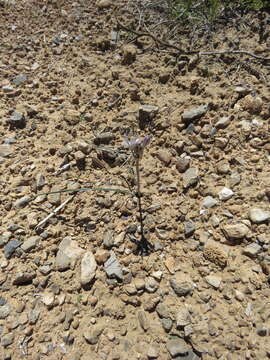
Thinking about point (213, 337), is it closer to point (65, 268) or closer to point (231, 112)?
point (65, 268)

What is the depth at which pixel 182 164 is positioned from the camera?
7.33ft

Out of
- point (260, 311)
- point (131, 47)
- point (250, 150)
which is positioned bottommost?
point (260, 311)

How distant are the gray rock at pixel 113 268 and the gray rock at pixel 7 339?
24.2 inches

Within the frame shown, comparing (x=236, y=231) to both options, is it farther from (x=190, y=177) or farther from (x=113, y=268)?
(x=113, y=268)

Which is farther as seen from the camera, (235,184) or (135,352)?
(235,184)

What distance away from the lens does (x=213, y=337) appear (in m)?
1.60

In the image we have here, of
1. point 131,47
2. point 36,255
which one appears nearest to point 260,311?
point 36,255

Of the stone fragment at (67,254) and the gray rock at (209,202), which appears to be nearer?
the stone fragment at (67,254)

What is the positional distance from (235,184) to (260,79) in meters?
0.98

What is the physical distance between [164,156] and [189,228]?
0.60 m

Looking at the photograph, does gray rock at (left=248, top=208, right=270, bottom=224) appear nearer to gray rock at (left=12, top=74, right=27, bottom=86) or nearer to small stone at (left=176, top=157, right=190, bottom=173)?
small stone at (left=176, top=157, right=190, bottom=173)

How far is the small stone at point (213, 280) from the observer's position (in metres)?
1.74

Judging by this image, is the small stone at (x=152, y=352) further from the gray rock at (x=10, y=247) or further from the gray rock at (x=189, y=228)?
the gray rock at (x=10, y=247)

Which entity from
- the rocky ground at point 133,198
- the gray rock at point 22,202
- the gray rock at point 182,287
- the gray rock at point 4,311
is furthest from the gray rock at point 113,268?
the gray rock at point 22,202
